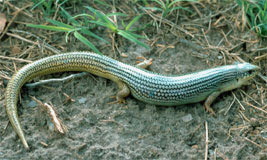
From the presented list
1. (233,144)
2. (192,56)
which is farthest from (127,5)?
(233,144)

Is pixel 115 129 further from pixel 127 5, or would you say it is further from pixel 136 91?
pixel 127 5

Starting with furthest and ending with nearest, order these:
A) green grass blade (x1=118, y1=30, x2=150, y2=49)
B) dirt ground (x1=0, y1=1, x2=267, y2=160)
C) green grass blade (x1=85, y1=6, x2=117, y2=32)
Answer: green grass blade (x1=85, y1=6, x2=117, y2=32) < green grass blade (x1=118, y1=30, x2=150, y2=49) < dirt ground (x1=0, y1=1, x2=267, y2=160)

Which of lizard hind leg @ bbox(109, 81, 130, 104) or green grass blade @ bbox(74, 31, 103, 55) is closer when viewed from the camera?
lizard hind leg @ bbox(109, 81, 130, 104)

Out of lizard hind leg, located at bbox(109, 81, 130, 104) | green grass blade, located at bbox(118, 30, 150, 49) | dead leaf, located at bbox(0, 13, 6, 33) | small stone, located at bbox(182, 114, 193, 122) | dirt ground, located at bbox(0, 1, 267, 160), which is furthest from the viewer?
dead leaf, located at bbox(0, 13, 6, 33)

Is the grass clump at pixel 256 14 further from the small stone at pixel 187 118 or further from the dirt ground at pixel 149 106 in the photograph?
the small stone at pixel 187 118

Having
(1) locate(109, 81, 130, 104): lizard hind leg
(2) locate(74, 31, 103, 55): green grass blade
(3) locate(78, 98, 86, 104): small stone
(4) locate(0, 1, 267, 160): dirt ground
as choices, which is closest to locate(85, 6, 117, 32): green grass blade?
(4) locate(0, 1, 267, 160): dirt ground

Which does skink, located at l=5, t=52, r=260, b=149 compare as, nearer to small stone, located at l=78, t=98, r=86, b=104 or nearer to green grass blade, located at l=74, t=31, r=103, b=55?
green grass blade, located at l=74, t=31, r=103, b=55
